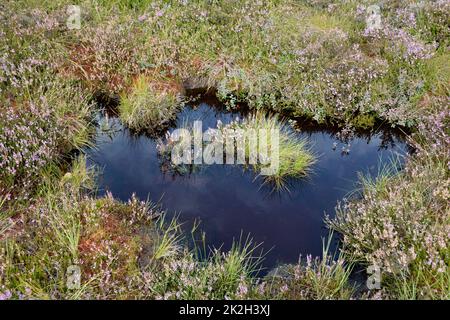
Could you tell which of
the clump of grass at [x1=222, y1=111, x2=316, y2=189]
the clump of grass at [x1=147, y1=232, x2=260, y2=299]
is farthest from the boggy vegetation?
the clump of grass at [x1=222, y1=111, x2=316, y2=189]

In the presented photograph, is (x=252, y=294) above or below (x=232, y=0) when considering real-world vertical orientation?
below

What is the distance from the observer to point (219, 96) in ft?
27.7

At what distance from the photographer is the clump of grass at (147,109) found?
7695 mm

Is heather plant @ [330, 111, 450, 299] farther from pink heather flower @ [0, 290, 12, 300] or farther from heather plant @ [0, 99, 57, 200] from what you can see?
heather plant @ [0, 99, 57, 200]

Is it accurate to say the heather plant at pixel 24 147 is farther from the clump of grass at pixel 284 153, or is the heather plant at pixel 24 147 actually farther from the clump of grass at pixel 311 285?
the clump of grass at pixel 311 285

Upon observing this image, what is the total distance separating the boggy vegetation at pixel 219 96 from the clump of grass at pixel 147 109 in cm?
3

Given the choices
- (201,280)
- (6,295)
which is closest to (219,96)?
(201,280)

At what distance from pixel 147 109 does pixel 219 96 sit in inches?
55.8

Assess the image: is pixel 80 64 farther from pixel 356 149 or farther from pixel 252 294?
pixel 252 294

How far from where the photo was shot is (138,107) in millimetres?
7668

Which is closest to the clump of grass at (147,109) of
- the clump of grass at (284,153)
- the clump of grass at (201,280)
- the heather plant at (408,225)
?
A: the clump of grass at (284,153)
